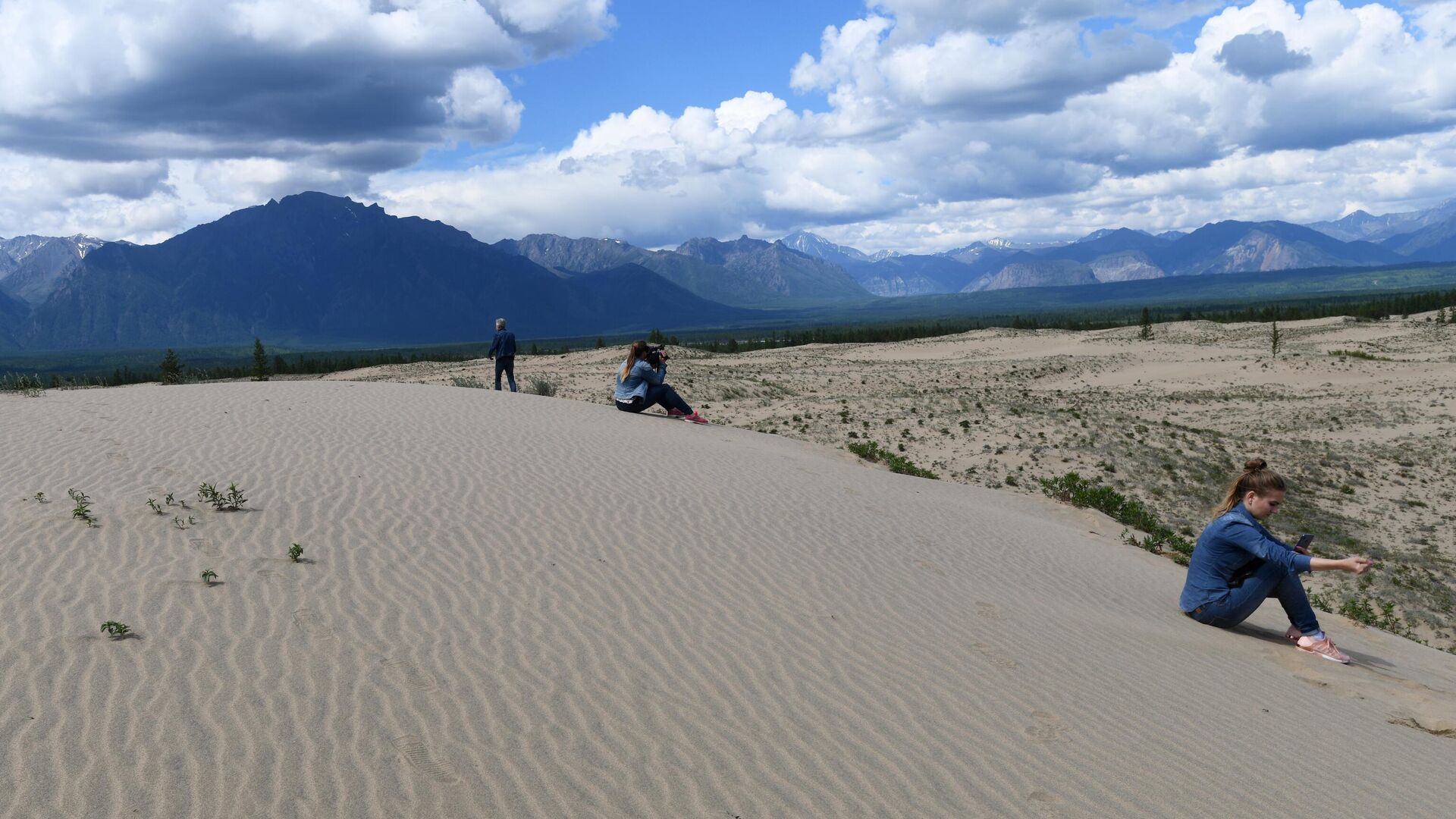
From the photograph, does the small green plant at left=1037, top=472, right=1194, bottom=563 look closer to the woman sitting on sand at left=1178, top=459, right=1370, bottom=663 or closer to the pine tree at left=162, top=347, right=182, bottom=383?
the woman sitting on sand at left=1178, top=459, right=1370, bottom=663

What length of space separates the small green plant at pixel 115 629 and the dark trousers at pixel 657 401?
12.8 metres

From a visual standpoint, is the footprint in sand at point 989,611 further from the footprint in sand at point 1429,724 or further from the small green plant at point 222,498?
the small green plant at point 222,498

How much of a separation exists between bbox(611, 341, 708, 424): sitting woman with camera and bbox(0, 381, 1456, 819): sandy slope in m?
7.44

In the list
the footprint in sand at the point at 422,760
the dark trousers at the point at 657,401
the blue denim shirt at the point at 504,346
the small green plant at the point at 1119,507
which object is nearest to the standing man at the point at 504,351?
the blue denim shirt at the point at 504,346

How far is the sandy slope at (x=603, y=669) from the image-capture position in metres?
4.27

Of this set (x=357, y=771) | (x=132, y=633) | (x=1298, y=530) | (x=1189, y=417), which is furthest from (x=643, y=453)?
(x=1189, y=417)

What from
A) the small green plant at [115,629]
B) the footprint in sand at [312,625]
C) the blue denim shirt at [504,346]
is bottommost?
the footprint in sand at [312,625]

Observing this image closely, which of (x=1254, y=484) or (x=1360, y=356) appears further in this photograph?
(x=1360, y=356)

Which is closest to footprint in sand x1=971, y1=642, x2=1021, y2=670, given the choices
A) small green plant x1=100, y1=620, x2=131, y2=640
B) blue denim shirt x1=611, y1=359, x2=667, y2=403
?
small green plant x1=100, y1=620, x2=131, y2=640

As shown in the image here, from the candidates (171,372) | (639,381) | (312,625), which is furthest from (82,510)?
(171,372)

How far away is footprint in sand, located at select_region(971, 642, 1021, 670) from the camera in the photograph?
6281 mm

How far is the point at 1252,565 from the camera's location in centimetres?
790

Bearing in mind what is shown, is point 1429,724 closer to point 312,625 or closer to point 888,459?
point 312,625

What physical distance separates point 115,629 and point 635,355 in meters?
12.7
